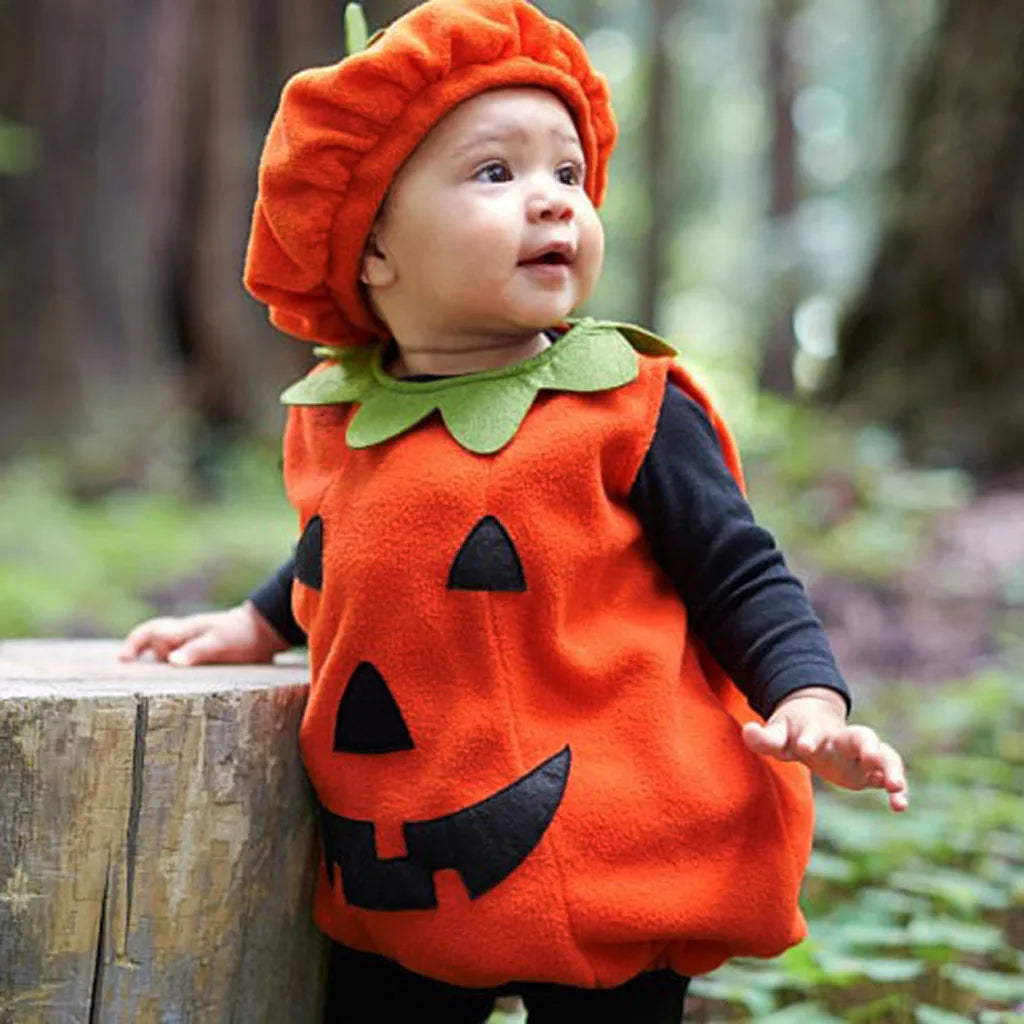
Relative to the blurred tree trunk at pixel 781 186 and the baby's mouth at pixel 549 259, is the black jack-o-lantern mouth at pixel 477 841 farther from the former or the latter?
the blurred tree trunk at pixel 781 186

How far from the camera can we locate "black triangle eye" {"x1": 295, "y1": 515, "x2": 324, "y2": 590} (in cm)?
195

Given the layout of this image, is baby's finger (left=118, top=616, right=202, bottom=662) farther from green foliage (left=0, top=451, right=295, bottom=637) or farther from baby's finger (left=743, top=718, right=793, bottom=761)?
green foliage (left=0, top=451, right=295, bottom=637)

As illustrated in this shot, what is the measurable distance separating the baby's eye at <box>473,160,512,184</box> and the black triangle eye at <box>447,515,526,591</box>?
409mm

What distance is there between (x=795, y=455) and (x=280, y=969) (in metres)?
5.04

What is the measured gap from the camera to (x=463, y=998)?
2.01 m

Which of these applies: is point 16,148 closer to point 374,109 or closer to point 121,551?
point 121,551

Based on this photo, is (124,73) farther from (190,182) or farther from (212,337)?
(212,337)

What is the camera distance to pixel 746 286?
18.3 metres

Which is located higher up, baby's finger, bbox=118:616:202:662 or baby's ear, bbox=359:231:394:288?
baby's ear, bbox=359:231:394:288

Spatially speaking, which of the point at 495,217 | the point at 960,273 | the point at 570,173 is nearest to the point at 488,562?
the point at 495,217

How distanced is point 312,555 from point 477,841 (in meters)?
0.44

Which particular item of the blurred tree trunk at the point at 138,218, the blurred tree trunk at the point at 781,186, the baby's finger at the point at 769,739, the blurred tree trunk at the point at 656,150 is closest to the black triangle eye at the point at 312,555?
the baby's finger at the point at 769,739

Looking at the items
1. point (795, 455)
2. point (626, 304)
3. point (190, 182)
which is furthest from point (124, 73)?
point (626, 304)

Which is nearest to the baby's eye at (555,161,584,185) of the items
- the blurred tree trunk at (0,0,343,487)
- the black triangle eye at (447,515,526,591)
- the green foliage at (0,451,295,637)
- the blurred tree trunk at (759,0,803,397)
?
the black triangle eye at (447,515,526,591)
